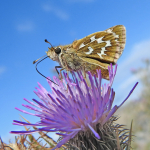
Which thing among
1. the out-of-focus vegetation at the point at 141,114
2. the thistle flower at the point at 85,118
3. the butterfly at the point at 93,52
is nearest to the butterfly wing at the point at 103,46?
the butterfly at the point at 93,52

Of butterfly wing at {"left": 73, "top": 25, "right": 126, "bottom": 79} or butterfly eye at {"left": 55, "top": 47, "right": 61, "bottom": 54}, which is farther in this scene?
butterfly wing at {"left": 73, "top": 25, "right": 126, "bottom": 79}

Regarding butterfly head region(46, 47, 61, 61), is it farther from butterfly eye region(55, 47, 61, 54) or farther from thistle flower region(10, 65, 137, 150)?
thistle flower region(10, 65, 137, 150)

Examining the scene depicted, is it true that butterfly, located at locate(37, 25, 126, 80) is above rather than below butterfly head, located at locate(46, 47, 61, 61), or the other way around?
below

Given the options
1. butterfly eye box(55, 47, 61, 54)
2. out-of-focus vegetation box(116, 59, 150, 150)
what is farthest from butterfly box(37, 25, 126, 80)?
out-of-focus vegetation box(116, 59, 150, 150)

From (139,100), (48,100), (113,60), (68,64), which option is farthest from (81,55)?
(139,100)

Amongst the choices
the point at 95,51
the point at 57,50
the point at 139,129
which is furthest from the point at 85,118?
the point at 139,129

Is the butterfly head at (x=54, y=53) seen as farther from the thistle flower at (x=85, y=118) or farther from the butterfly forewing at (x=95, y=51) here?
the thistle flower at (x=85, y=118)

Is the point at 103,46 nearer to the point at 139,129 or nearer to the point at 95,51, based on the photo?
the point at 95,51
